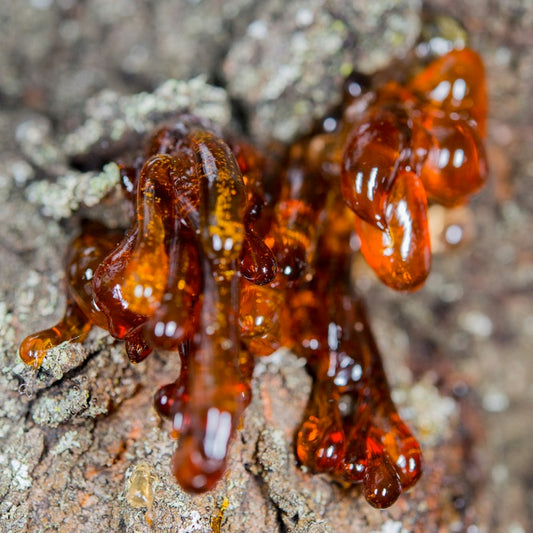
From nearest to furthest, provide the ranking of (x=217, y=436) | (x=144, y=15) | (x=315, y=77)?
(x=217, y=436)
(x=315, y=77)
(x=144, y=15)

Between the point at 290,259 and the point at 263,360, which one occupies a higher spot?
the point at 290,259

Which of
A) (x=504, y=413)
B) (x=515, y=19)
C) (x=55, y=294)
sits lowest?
(x=504, y=413)

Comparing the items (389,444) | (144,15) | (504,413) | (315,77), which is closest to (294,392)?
(389,444)

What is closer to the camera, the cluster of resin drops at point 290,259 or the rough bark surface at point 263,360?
the cluster of resin drops at point 290,259

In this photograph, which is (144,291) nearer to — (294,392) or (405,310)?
(294,392)
